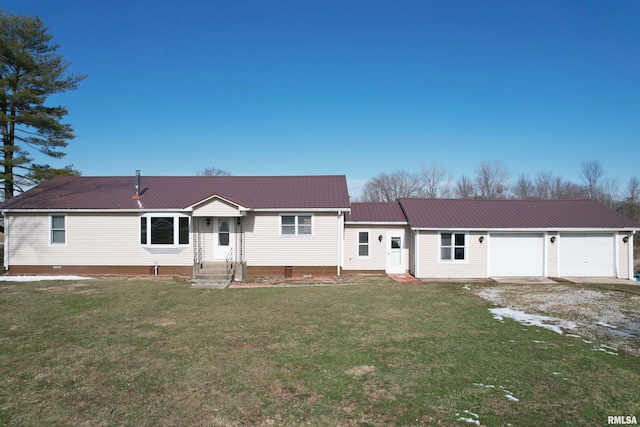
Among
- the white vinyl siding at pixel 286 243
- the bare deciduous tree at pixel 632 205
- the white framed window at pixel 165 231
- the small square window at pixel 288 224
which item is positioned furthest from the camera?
the bare deciduous tree at pixel 632 205

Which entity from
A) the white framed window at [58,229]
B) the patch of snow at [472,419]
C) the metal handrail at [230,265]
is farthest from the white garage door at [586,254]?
the white framed window at [58,229]

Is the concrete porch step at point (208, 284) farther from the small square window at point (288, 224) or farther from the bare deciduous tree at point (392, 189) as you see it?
the bare deciduous tree at point (392, 189)

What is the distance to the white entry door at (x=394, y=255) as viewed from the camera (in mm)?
16953

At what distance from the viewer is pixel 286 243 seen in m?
15.8

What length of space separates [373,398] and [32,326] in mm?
8184

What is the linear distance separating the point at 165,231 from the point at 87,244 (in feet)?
12.3

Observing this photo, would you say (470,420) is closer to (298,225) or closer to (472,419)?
(472,419)

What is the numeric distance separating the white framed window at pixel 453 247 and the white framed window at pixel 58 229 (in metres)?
17.7

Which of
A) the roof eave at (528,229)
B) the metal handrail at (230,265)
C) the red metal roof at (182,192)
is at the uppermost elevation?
the red metal roof at (182,192)

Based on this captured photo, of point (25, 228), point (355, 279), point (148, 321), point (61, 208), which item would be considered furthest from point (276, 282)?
point (25, 228)

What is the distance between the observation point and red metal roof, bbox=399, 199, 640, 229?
51.9ft

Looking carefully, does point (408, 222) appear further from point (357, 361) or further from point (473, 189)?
point (473, 189)

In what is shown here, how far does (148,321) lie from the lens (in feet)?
28.2

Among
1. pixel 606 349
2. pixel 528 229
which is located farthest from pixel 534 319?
pixel 528 229
